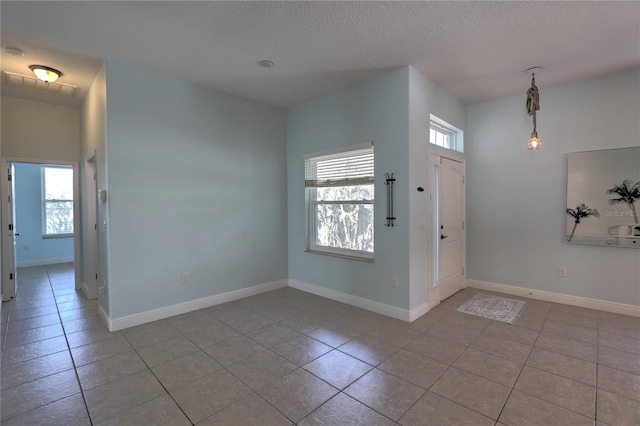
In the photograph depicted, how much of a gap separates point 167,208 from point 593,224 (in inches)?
198

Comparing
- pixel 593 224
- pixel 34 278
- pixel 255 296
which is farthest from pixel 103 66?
pixel 593 224

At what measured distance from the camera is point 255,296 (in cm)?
432

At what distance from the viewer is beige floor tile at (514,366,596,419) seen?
196cm

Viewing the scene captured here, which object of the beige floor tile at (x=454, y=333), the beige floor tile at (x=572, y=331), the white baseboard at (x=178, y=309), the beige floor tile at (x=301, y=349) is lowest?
the beige floor tile at (x=301, y=349)

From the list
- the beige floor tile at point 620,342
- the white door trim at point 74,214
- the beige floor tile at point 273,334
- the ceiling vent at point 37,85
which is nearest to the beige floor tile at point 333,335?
the beige floor tile at point 273,334

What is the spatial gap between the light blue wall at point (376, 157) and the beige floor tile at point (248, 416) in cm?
194

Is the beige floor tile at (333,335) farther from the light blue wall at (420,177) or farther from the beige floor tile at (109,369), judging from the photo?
the beige floor tile at (109,369)

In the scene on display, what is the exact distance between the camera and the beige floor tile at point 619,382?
6.82 feet

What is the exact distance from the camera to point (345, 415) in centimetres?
189

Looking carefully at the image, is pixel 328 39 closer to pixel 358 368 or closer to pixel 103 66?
pixel 103 66

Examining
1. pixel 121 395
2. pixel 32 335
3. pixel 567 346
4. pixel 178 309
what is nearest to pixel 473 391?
pixel 567 346

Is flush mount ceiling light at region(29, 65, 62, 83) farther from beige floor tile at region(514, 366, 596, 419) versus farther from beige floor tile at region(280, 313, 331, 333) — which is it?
beige floor tile at region(514, 366, 596, 419)

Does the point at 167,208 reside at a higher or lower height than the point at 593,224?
higher

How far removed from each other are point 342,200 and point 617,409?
10.2 ft
